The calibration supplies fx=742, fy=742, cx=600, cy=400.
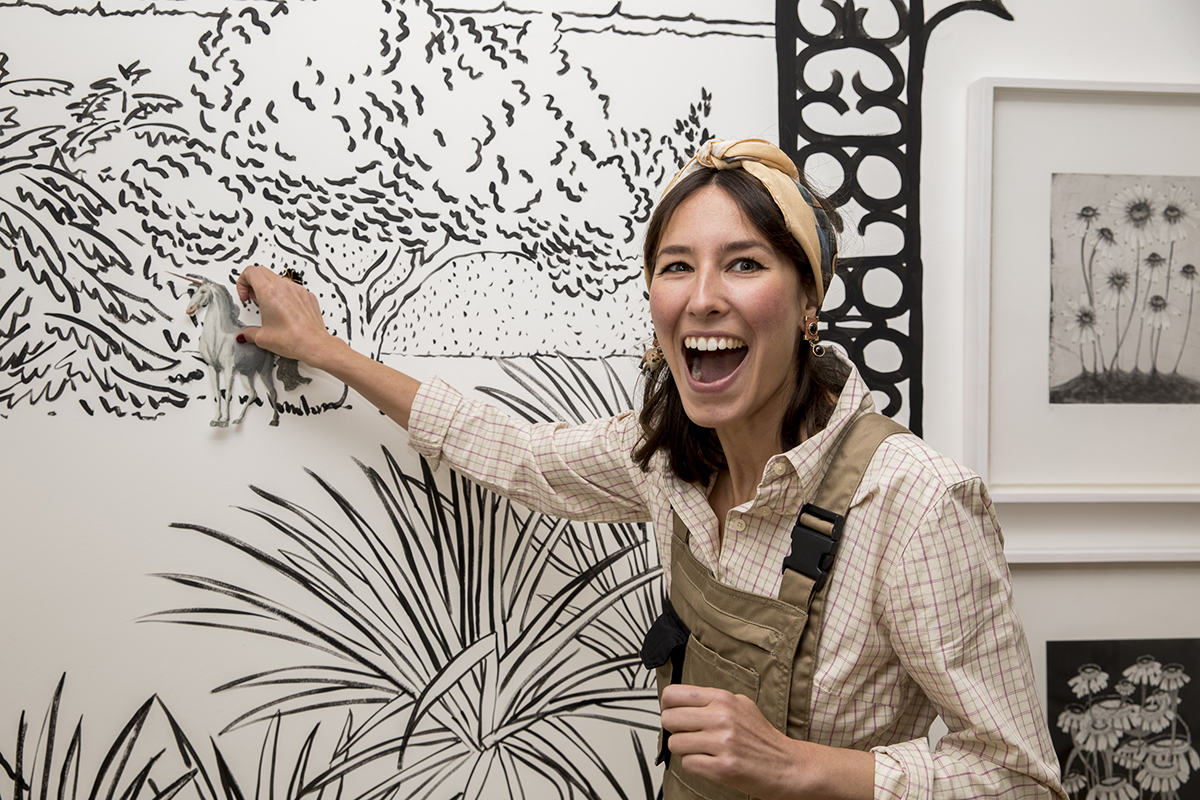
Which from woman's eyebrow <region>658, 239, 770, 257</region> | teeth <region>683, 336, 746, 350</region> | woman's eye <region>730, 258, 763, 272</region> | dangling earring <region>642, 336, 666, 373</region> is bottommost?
dangling earring <region>642, 336, 666, 373</region>

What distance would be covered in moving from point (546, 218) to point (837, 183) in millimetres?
452

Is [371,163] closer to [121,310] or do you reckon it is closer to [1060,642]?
[121,310]

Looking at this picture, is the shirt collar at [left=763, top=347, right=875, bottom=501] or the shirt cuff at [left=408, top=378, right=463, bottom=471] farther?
the shirt cuff at [left=408, top=378, right=463, bottom=471]

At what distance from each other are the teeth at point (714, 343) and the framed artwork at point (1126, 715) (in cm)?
81

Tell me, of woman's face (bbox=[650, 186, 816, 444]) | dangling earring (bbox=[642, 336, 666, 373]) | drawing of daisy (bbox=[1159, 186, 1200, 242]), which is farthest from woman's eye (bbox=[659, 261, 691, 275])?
drawing of daisy (bbox=[1159, 186, 1200, 242])

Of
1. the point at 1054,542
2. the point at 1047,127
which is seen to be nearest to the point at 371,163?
the point at 1047,127

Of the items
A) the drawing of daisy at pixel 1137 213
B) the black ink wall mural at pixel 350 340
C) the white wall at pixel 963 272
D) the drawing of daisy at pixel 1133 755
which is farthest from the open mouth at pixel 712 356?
the drawing of daisy at pixel 1133 755

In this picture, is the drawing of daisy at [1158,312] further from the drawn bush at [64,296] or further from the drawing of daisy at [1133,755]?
the drawn bush at [64,296]

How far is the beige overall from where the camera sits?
782 mm

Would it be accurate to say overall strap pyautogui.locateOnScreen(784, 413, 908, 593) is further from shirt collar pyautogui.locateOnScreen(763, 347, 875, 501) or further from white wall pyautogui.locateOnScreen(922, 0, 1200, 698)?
white wall pyautogui.locateOnScreen(922, 0, 1200, 698)

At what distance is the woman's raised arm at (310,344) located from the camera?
3.44 feet

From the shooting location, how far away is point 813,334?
0.84m

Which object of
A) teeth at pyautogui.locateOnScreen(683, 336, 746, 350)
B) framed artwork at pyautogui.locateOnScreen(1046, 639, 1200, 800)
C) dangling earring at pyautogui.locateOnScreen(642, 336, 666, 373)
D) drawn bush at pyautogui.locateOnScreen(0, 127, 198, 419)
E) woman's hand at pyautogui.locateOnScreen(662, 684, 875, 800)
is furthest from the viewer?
framed artwork at pyautogui.locateOnScreen(1046, 639, 1200, 800)

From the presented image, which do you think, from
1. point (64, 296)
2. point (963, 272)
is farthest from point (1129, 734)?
point (64, 296)
